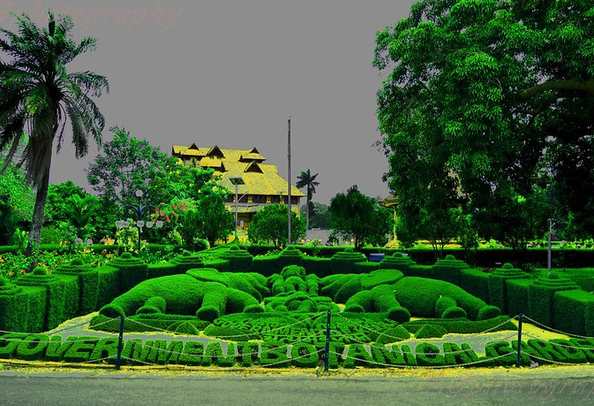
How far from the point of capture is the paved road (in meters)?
8.01

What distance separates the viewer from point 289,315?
567 inches

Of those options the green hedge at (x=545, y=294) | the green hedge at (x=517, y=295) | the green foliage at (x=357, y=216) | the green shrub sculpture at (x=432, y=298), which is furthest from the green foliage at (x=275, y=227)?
the green hedge at (x=545, y=294)

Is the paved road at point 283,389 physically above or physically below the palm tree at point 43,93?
below

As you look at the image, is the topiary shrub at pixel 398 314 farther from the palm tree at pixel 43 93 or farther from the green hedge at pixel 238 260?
the palm tree at pixel 43 93

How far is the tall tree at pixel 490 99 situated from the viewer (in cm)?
1869

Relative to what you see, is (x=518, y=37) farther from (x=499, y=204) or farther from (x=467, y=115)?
(x=499, y=204)

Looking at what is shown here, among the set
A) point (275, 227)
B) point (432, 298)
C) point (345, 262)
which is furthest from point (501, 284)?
point (275, 227)

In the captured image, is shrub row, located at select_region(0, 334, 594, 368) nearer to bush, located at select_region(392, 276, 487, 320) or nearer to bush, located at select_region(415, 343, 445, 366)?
bush, located at select_region(415, 343, 445, 366)

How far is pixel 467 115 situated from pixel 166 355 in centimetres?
1336

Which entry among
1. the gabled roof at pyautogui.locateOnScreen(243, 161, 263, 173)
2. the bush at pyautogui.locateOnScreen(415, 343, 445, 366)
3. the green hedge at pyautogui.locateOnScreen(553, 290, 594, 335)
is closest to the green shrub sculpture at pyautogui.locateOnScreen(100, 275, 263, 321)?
the bush at pyautogui.locateOnScreen(415, 343, 445, 366)

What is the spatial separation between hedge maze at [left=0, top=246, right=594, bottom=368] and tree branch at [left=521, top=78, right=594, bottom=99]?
7.85m

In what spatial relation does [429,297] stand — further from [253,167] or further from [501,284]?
[253,167]

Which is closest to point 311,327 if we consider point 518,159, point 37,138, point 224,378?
point 224,378

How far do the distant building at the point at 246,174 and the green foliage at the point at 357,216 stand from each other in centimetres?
2864
